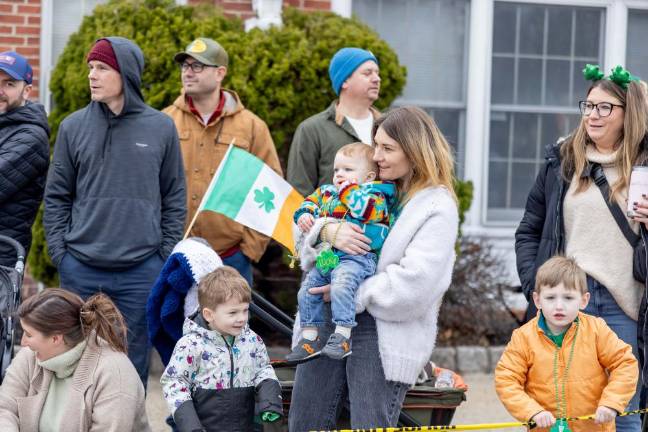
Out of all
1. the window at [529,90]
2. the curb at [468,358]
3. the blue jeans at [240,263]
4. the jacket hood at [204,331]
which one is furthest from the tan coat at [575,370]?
the window at [529,90]

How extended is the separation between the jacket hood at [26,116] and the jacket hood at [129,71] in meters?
0.36

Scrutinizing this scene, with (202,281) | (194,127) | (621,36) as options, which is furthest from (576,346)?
(621,36)

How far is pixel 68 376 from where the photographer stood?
15.1 ft

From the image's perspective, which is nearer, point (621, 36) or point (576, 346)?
point (576, 346)

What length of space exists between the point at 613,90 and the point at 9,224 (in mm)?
3094

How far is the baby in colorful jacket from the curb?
4041mm

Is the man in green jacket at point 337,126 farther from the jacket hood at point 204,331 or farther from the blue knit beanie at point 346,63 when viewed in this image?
the jacket hood at point 204,331

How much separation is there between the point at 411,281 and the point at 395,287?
66 mm

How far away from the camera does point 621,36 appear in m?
10.2

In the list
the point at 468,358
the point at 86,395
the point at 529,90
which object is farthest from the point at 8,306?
the point at 529,90

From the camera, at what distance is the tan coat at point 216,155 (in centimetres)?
666

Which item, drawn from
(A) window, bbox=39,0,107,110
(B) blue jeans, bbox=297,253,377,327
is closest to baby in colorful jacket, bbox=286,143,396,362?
(B) blue jeans, bbox=297,253,377,327

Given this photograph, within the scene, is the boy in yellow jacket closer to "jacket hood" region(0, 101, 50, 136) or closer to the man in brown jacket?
the man in brown jacket

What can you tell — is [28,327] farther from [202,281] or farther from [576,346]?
[576,346]
